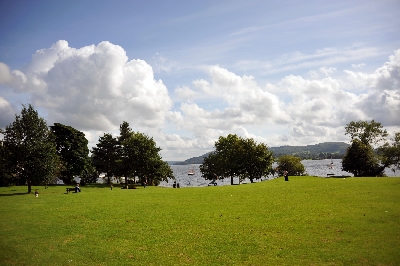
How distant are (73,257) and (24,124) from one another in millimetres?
40076

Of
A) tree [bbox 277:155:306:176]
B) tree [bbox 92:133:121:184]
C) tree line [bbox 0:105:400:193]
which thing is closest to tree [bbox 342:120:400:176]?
tree line [bbox 0:105:400:193]

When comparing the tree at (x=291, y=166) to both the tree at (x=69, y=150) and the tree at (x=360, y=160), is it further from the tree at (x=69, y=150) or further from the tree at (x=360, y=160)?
the tree at (x=69, y=150)

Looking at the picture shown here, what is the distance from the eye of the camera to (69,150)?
73.8 metres

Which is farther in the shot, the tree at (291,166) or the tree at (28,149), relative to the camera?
the tree at (291,166)

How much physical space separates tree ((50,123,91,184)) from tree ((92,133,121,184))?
36.2 feet

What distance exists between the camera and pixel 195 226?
58.7ft

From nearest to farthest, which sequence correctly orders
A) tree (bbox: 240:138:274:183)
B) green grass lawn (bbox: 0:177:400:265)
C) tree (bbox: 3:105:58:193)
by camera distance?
green grass lawn (bbox: 0:177:400:265) < tree (bbox: 3:105:58:193) < tree (bbox: 240:138:274:183)

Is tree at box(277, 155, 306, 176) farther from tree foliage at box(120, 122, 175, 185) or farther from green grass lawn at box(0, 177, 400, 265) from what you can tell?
green grass lawn at box(0, 177, 400, 265)

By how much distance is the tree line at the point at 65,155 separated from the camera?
4472 centimetres

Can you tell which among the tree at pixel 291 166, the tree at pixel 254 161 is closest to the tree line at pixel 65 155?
the tree at pixel 254 161

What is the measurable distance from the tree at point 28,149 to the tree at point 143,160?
106 feet

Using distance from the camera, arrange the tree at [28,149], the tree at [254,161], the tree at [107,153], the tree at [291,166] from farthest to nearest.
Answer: the tree at [291,166]
the tree at [107,153]
the tree at [254,161]
the tree at [28,149]

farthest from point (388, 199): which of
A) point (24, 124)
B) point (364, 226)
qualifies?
point (24, 124)

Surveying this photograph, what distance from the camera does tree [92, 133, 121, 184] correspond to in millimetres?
87625
